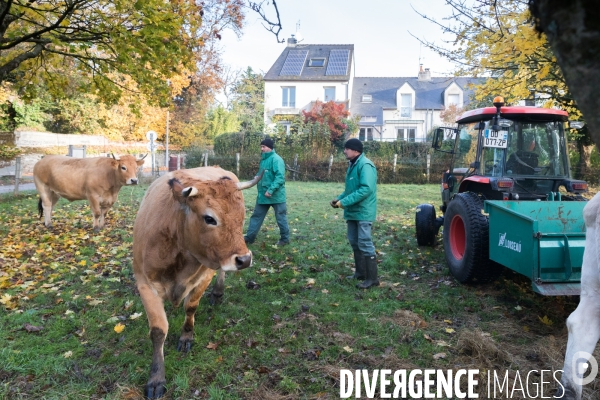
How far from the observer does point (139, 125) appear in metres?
32.1

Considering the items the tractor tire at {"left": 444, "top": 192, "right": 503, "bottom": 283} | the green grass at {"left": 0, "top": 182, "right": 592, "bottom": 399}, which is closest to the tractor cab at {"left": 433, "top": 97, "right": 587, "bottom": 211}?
the tractor tire at {"left": 444, "top": 192, "right": 503, "bottom": 283}

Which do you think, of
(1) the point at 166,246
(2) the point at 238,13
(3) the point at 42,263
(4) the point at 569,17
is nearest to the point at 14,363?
(1) the point at 166,246

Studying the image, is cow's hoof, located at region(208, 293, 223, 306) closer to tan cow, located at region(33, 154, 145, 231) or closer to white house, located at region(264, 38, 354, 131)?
tan cow, located at region(33, 154, 145, 231)

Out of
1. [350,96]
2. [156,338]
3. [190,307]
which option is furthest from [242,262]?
[350,96]

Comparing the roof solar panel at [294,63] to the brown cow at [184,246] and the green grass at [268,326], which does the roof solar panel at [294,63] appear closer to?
the green grass at [268,326]

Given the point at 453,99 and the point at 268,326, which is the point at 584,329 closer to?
the point at 268,326

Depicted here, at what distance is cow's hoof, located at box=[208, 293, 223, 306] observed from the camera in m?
5.11

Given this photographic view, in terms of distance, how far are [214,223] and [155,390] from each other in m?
1.37

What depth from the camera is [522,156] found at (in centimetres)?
620

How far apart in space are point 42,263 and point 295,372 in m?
4.94

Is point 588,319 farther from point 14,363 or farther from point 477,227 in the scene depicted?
point 14,363

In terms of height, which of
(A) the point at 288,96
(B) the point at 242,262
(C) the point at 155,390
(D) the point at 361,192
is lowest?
(C) the point at 155,390

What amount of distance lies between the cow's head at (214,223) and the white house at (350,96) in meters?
33.7

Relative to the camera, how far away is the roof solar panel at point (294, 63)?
3847 cm
